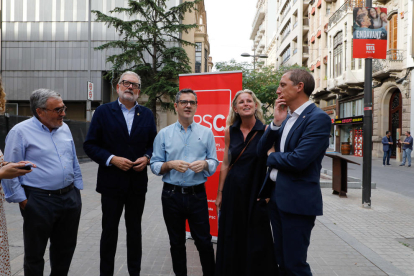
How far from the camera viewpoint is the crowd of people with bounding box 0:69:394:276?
8.86 feet

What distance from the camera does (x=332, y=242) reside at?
17.2 ft

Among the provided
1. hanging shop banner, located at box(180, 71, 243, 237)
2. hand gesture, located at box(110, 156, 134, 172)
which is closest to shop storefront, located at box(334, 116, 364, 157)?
hanging shop banner, located at box(180, 71, 243, 237)

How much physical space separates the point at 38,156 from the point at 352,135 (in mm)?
30082

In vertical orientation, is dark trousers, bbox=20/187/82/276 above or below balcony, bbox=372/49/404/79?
below

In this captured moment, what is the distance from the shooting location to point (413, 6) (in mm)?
20453

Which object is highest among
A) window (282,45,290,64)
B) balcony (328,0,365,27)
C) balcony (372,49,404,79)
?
window (282,45,290,64)

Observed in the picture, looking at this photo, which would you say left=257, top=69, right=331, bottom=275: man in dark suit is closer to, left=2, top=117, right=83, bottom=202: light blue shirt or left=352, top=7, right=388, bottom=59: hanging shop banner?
left=2, top=117, right=83, bottom=202: light blue shirt

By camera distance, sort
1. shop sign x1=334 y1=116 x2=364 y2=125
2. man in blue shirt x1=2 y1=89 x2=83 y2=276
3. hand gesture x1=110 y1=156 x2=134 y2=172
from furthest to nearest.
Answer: shop sign x1=334 y1=116 x2=364 y2=125 < hand gesture x1=110 y1=156 x2=134 y2=172 < man in blue shirt x1=2 y1=89 x2=83 y2=276

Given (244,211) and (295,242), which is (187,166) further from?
(295,242)

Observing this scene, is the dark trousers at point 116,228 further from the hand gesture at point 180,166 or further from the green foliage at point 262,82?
the green foliage at point 262,82

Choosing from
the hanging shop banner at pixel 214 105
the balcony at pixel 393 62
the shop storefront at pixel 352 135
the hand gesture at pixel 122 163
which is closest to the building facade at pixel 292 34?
the shop storefront at pixel 352 135

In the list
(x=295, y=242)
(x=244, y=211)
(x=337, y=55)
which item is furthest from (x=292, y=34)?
(x=295, y=242)

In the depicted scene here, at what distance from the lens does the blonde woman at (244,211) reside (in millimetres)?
3344

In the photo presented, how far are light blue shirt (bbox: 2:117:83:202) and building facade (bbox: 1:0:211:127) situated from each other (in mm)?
30039
